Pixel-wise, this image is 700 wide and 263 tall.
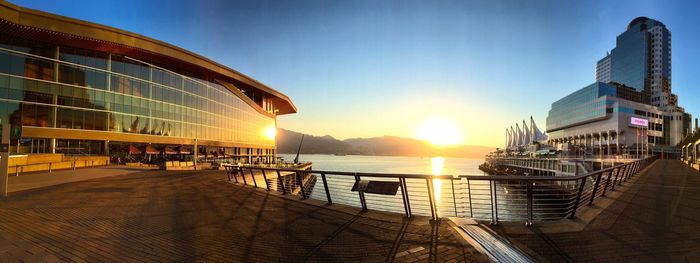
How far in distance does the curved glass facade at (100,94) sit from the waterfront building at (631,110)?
79.7m

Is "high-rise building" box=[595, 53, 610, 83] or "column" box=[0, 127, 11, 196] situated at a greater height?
"high-rise building" box=[595, 53, 610, 83]

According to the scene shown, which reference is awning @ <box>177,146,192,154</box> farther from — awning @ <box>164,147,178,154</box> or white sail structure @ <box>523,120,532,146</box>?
white sail structure @ <box>523,120,532,146</box>

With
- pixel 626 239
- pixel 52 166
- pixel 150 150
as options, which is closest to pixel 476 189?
pixel 626 239

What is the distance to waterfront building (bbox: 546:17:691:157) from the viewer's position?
82312 mm

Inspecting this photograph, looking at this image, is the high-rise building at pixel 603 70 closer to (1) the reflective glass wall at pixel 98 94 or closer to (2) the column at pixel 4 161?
(1) the reflective glass wall at pixel 98 94

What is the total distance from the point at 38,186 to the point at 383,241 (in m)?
17.2

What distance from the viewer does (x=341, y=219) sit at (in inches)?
317

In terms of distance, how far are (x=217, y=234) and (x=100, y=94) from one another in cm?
4563

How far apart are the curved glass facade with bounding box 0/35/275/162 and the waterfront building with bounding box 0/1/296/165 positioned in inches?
3.4

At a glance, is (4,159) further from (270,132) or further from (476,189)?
(270,132)

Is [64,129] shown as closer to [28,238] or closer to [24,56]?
[24,56]

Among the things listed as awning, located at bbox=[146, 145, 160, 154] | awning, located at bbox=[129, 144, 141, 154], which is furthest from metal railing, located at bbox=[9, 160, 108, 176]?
awning, located at bbox=[146, 145, 160, 154]

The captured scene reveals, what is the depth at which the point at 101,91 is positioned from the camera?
42.1 m

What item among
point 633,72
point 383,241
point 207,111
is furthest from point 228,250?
point 633,72
